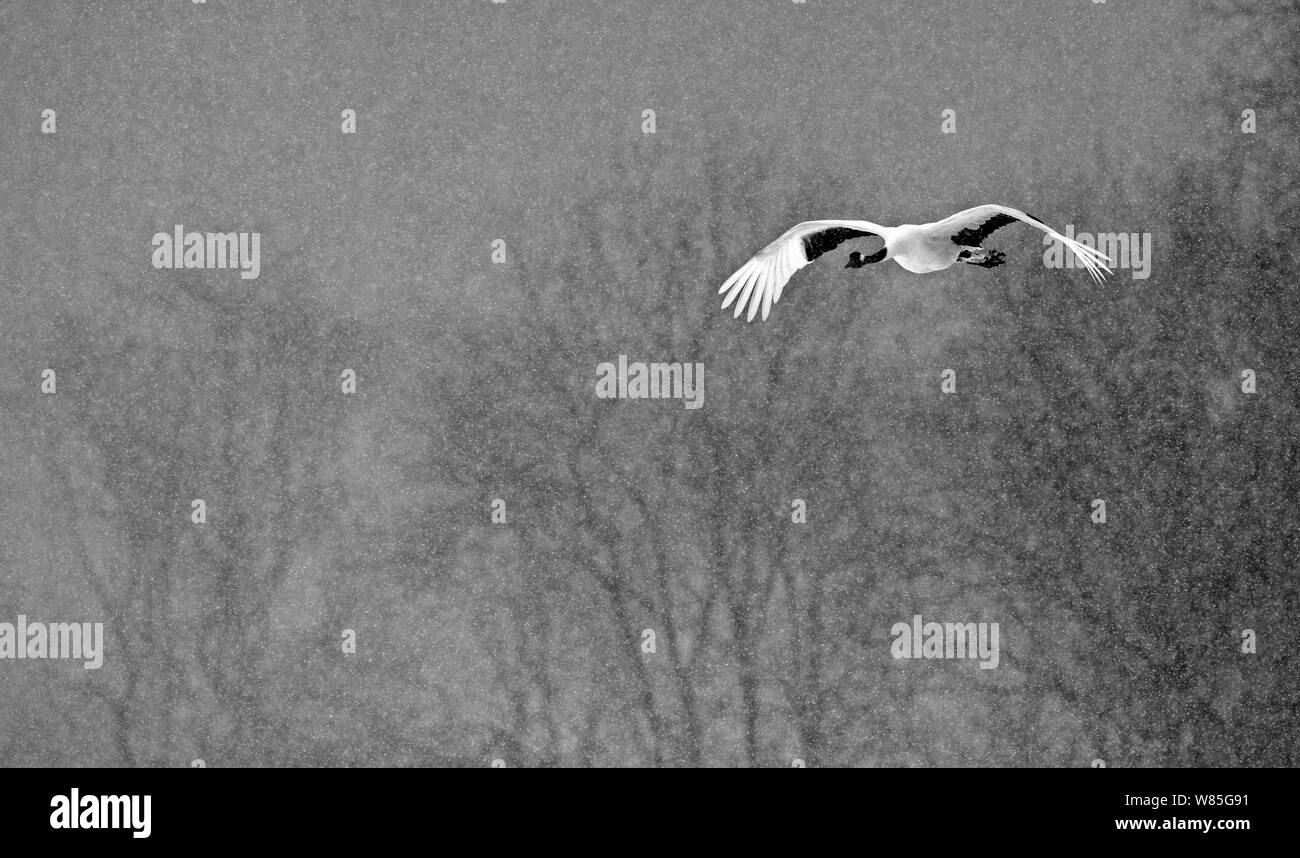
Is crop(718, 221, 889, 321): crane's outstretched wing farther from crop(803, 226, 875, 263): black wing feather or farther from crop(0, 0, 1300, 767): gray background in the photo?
crop(0, 0, 1300, 767): gray background

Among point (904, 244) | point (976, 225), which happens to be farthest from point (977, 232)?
point (904, 244)

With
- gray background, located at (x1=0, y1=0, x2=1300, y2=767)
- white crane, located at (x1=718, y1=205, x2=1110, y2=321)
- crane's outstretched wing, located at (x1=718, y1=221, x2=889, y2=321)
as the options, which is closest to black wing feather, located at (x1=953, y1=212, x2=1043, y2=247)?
white crane, located at (x1=718, y1=205, x2=1110, y2=321)

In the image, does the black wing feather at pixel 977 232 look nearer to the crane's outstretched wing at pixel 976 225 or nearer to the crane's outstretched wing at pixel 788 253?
the crane's outstretched wing at pixel 976 225

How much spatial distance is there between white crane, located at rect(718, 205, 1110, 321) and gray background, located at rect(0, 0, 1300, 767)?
0.51m

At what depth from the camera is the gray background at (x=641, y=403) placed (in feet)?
19.2

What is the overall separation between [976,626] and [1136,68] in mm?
2009

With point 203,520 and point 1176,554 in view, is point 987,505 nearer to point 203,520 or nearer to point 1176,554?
point 1176,554

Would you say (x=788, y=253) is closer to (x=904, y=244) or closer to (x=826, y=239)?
(x=826, y=239)

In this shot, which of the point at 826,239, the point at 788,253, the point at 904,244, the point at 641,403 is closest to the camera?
the point at 904,244

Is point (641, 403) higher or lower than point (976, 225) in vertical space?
lower

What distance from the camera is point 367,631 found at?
5902 millimetres

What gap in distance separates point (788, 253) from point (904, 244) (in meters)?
0.42

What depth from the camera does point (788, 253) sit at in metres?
5.38
